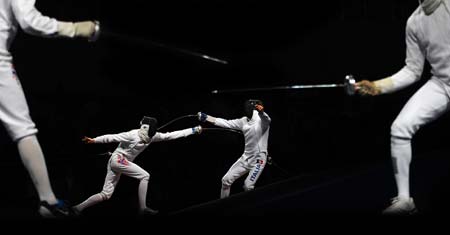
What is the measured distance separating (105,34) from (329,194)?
144 centimetres

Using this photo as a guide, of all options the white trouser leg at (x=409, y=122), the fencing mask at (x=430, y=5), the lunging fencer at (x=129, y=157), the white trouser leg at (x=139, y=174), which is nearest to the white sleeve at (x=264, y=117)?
the lunging fencer at (x=129, y=157)

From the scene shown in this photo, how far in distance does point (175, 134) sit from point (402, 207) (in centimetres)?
131

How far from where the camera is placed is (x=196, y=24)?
3.10m

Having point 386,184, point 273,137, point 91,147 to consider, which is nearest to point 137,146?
point 91,147

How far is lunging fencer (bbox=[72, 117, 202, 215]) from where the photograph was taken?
2451 millimetres

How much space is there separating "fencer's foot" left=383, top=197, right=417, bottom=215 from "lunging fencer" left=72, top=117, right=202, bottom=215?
127 centimetres

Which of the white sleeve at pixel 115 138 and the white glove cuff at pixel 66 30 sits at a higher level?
the white glove cuff at pixel 66 30

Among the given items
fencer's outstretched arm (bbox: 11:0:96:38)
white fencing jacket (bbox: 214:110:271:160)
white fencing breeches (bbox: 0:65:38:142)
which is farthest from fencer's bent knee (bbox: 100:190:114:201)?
fencer's outstretched arm (bbox: 11:0:96:38)

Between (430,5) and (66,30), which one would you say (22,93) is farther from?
(430,5)

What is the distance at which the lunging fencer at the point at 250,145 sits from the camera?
287 centimetres

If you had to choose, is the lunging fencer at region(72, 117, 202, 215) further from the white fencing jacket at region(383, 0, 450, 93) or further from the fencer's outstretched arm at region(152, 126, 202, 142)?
the white fencing jacket at region(383, 0, 450, 93)

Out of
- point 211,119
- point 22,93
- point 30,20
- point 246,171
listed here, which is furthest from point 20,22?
point 246,171

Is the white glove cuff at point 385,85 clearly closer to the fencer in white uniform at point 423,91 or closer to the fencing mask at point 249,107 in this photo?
the fencer in white uniform at point 423,91

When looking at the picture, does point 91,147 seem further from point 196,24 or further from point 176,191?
point 196,24
